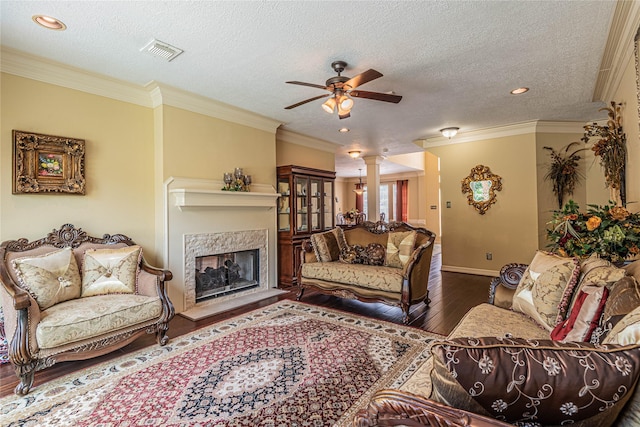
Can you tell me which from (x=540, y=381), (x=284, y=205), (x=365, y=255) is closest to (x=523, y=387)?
(x=540, y=381)

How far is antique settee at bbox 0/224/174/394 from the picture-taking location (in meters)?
2.17

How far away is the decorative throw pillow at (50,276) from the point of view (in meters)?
2.45

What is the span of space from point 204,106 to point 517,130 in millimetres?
5121

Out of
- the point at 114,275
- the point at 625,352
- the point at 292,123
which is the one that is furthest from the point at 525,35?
the point at 114,275

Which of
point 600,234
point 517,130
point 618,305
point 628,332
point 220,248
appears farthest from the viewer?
Answer: point 517,130

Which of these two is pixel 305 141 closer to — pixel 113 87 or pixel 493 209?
pixel 113 87

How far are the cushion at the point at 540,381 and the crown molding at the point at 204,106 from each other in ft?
12.9

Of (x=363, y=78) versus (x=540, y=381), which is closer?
(x=540, y=381)

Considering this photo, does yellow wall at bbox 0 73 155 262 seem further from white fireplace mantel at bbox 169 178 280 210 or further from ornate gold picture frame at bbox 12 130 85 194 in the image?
white fireplace mantel at bbox 169 178 280 210

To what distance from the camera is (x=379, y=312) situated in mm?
3734

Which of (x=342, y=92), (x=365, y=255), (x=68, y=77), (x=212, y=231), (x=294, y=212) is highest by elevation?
(x=68, y=77)

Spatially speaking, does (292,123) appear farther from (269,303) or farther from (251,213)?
(269,303)

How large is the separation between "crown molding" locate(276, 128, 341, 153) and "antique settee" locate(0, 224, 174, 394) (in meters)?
3.14

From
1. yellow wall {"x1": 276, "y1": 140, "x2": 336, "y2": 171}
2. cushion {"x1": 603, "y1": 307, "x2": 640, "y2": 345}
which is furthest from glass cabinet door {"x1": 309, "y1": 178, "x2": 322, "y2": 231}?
cushion {"x1": 603, "y1": 307, "x2": 640, "y2": 345}
